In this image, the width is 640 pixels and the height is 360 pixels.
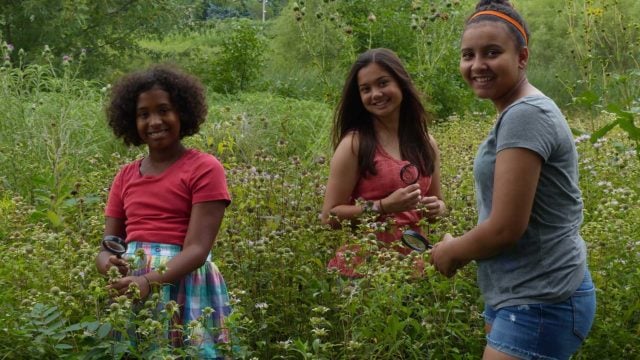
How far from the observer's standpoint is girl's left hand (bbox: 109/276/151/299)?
306 cm

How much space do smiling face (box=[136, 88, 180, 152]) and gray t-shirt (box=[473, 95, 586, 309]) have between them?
134 centimetres

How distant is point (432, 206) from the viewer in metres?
3.75

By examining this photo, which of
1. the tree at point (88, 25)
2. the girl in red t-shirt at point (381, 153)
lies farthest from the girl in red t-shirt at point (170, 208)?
the tree at point (88, 25)

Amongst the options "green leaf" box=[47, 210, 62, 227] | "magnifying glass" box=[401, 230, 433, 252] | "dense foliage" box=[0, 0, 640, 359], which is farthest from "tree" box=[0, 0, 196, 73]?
"magnifying glass" box=[401, 230, 433, 252]

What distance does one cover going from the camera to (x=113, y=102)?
376 centimetres

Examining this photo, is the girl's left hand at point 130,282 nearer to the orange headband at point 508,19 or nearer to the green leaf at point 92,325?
the green leaf at point 92,325

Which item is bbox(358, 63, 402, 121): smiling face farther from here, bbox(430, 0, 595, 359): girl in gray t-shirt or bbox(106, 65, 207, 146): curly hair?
bbox(430, 0, 595, 359): girl in gray t-shirt

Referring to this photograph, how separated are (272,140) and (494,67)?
5.68m

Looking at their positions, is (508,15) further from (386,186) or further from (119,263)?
(119,263)

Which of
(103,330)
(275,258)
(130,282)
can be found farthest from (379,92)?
(103,330)

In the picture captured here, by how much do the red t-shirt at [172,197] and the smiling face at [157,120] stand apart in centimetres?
10

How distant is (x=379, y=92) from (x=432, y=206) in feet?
1.75

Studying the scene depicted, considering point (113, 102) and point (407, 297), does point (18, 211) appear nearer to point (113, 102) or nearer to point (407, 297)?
point (113, 102)

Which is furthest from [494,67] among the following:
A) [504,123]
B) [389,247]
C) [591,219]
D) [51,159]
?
[51,159]
